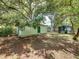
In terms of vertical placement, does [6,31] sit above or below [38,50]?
above

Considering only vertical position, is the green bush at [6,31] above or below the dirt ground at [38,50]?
above

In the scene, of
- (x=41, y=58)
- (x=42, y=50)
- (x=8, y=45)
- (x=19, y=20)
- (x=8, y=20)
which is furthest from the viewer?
(x=8, y=20)

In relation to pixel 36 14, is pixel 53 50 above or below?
below

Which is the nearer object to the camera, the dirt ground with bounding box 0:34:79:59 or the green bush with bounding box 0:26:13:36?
the dirt ground with bounding box 0:34:79:59

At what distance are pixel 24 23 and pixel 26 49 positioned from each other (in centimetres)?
404

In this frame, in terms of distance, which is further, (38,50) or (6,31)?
(6,31)

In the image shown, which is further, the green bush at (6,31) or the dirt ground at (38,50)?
the green bush at (6,31)

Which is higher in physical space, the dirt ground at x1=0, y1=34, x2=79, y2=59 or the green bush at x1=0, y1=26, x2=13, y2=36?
the green bush at x1=0, y1=26, x2=13, y2=36

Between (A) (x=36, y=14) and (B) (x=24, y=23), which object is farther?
(A) (x=36, y=14)

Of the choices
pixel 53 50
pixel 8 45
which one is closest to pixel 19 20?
pixel 8 45

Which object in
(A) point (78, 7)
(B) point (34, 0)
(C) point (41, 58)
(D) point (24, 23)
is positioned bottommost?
(C) point (41, 58)

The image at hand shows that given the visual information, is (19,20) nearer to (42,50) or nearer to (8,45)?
(8,45)

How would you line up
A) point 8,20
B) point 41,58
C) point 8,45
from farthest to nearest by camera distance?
point 8,20 < point 8,45 < point 41,58

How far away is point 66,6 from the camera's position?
14.1m
